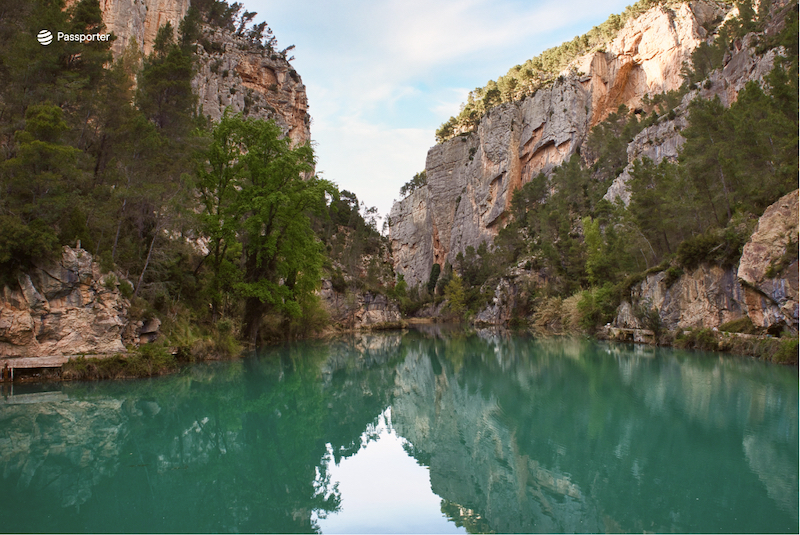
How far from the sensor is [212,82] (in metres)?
44.4

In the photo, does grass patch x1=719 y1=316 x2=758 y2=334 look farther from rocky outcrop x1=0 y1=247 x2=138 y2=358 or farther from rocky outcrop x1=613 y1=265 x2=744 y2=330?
rocky outcrop x1=0 y1=247 x2=138 y2=358

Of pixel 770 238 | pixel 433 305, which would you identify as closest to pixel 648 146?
pixel 770 238

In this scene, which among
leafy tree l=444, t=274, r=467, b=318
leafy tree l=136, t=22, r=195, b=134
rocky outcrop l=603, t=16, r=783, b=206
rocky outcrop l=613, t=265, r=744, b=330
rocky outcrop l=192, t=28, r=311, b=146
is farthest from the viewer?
leafy tree l=444, t=274, r=467, b=318

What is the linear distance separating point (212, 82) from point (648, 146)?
3747 cm

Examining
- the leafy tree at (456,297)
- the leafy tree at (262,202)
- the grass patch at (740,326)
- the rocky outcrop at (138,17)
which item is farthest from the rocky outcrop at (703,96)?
the rocky outcrop at (138,17)

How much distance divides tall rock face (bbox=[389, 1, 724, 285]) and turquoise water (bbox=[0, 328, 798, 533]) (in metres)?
56.2

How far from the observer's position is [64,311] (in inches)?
549

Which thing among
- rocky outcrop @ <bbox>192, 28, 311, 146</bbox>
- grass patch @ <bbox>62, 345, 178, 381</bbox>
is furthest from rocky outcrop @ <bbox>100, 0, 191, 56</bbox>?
grass patch @ <bbox>62, 345, 178, 381</bbox>

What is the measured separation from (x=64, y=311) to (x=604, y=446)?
13752 mm

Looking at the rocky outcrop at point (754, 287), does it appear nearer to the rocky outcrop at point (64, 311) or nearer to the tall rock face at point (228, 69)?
the rocky outcrop at point (64, 311)

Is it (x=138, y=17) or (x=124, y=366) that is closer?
(x=124, y=366)

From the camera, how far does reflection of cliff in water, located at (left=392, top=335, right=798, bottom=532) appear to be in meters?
5.21

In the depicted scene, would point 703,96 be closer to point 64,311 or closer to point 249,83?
point 249,83

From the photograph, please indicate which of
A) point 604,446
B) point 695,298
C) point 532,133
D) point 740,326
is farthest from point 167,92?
point 532,133
